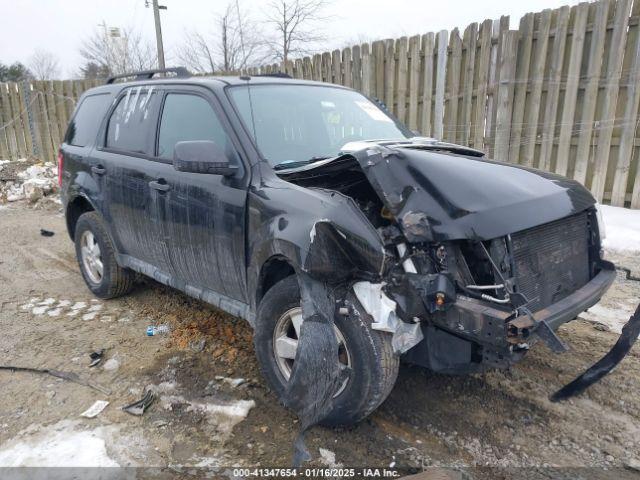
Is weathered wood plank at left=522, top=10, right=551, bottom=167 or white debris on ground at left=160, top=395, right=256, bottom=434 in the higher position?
weathered wood plank at left=522, top=10, right=551, bottom=167

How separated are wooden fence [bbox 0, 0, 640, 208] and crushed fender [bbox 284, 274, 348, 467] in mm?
5755

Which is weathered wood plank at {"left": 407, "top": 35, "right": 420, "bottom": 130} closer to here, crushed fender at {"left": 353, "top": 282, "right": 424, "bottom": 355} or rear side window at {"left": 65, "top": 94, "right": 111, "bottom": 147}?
rear side window at {"left": 65, "top": 94, "right": 111, "bottom": 147}

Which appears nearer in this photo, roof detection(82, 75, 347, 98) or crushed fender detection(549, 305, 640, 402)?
crushed fender detection(549, 305, 640, 402)

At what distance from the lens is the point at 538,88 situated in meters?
6.98

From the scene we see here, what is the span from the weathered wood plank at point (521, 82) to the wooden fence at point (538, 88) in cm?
1

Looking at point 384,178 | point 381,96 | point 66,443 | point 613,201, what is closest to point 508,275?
point 384,178

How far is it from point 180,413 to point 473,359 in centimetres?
179

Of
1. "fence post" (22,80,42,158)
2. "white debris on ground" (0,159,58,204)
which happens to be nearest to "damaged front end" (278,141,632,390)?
"white debris on ground" (0,159,58,204)

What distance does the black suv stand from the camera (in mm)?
2354

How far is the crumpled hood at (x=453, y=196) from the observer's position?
2.35 meters

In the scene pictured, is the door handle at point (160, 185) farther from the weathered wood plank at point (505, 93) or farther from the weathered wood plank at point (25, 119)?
the weathered wood plank at point (25, 119)

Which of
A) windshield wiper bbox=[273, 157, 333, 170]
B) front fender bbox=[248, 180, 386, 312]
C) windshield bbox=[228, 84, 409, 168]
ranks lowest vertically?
front fender bbox=[248, 180, 386, 312]

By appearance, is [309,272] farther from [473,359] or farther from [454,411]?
[454,411]

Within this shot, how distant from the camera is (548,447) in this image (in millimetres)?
2623
